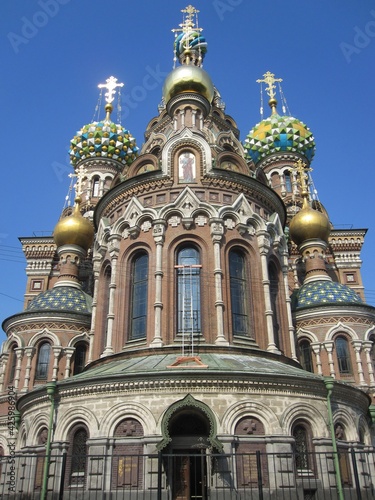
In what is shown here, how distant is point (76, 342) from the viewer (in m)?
19.8

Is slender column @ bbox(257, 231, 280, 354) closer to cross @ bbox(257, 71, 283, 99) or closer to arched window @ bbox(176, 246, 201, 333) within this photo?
arched window @ bbox(176, 246, 201, 333)

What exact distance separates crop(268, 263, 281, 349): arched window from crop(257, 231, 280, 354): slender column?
1.53 feet

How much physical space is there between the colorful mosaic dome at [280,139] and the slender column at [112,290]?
17.5m

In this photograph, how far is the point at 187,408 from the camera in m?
12.4

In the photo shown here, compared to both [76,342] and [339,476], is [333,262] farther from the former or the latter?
[339,476]

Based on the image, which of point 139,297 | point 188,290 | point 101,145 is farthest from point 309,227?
point 101,145

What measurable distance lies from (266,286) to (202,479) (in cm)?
658

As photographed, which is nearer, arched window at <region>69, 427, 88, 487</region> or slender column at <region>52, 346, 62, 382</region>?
Answer: arched window at <region>69, 427, 88, 487</region>

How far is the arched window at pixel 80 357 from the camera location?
1967cm

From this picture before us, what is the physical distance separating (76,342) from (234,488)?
9747 mm

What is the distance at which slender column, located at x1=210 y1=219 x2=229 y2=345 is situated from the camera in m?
15.0

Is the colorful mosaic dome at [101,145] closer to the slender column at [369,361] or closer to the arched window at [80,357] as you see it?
the arched window at [80,357]

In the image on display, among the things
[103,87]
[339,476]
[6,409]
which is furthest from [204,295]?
[103,87]

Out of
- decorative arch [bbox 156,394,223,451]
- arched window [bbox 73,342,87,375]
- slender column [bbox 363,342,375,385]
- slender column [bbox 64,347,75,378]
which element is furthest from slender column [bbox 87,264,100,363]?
slender column [bbox 363,342,375,385]
